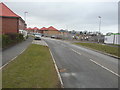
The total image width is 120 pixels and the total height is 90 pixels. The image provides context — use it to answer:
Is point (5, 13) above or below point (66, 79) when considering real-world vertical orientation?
above

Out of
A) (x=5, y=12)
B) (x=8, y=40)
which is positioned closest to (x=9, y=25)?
(x=5, y=12)

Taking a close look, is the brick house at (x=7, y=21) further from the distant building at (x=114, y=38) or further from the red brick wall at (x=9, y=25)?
the distant building at (x=114, y=38)

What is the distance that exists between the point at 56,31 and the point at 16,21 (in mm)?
104051

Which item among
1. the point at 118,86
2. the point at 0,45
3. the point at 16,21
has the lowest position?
the point at 118,86

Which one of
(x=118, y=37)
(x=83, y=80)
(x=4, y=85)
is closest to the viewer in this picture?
(x=4, y=85)

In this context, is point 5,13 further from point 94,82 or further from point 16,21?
point 94,82

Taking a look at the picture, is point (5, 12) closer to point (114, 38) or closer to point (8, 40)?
point (8, 40)

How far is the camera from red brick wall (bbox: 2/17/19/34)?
35344 mm

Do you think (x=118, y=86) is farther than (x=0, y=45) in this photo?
No

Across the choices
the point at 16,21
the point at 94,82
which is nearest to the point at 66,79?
the point at 94,82

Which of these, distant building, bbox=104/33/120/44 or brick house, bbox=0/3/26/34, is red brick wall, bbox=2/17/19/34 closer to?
brick house, bbox=0/3/26/34

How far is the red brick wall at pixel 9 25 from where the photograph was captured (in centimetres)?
3534

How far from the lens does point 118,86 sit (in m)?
6.90

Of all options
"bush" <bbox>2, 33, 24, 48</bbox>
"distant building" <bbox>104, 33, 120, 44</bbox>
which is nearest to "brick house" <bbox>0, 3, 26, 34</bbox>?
"bush" <bbox>2, 33, 24, 48</bbox>
